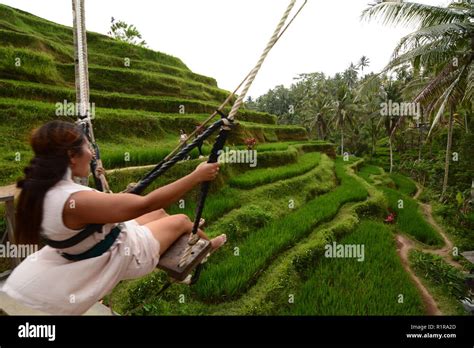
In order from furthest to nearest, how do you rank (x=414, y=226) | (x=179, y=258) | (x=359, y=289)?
(x=414, y=226)
(x=359, y=289)
(x=179, y=258)

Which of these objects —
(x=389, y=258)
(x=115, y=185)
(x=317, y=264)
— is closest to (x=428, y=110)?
(x=389, y=258)

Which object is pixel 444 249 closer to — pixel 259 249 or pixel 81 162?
pixel 259 249

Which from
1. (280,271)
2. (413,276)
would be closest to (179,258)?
(280,271)

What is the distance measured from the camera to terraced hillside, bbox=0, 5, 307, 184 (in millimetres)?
6801

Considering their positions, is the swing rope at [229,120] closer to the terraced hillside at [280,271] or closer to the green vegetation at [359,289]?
the terraced hillside at [280,271]

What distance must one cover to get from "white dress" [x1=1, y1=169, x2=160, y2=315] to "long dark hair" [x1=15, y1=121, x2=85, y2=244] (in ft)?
0.12

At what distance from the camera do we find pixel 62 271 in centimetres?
142

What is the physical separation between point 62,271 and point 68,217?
310 millimetres

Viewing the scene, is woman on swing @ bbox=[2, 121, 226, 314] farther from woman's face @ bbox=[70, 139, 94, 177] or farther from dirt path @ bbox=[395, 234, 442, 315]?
dirt path @ bbox=[395, 234, 442, 315]

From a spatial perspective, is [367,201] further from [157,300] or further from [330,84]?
[330,84]

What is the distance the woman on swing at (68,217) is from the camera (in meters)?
1.29

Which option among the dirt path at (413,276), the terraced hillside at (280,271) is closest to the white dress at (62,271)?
the terraced hillside at (280,271)

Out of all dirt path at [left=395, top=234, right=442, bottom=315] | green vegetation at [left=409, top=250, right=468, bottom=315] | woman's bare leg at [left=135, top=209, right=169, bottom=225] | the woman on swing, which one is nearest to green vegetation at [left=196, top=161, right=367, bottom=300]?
dirt path at [left=395, top=234, right=442, bottom=315]

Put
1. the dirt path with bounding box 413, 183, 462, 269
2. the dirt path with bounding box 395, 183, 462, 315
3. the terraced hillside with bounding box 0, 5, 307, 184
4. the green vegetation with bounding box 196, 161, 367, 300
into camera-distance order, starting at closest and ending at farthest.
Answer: the green vegetation with bounding box 196, 161, 367, 300
the dirt path with bounding box 395, 183, 462, 315
the terraced hillside with bounding box 0, 5, 307, 184
the dirt path with bounding box 413, 183, 462, 269
